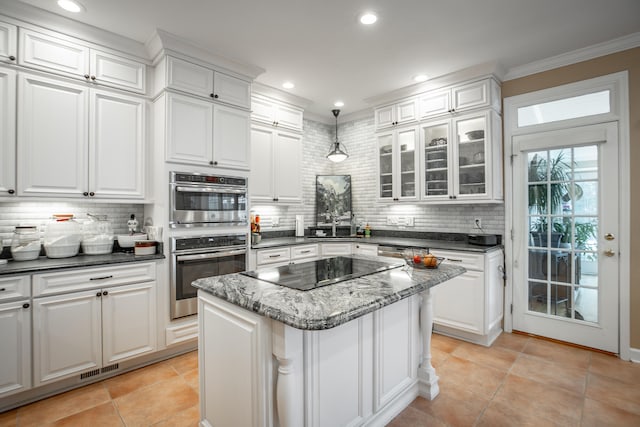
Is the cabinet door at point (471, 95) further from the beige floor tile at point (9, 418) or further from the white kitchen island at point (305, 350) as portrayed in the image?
the beige floor tile at point (9, 418)

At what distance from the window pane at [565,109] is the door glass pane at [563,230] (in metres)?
0.34

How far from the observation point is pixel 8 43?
7.63 ft

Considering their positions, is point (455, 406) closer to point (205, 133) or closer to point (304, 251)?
point (304, 251)

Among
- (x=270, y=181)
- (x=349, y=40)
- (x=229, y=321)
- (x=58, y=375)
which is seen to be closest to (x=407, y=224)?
(x=270, y=181)

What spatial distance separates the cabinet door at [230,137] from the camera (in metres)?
3.17

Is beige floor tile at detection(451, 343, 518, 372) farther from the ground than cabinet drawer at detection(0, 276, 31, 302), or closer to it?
closer to it

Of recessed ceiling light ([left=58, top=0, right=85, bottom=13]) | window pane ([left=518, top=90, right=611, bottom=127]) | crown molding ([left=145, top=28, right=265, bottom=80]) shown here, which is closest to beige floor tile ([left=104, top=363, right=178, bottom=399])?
crown molding ([left=145, top=28, right=265, bottom=80])

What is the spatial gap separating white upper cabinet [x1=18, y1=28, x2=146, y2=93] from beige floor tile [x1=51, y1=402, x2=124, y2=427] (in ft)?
8.42

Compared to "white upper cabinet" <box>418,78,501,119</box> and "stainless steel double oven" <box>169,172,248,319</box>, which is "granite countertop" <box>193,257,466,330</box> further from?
"white upper cabinet" <box>418,78,501,119</box>

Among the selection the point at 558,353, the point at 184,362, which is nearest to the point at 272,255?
the point at 184,362

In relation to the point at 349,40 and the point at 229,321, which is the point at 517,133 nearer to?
the point at 349,40

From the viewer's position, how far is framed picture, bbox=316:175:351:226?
494cm

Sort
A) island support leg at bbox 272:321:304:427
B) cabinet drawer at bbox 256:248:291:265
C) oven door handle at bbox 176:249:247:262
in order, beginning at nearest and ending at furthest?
island support leg at bbox 272:321:304:427 < oven door handle at bbox 176:249:247:262 < cabinet drawer at bbox 256:248:291:265

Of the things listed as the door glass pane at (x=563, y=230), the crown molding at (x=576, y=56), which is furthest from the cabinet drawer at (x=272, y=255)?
the crown molding at (x=576, y=56)
